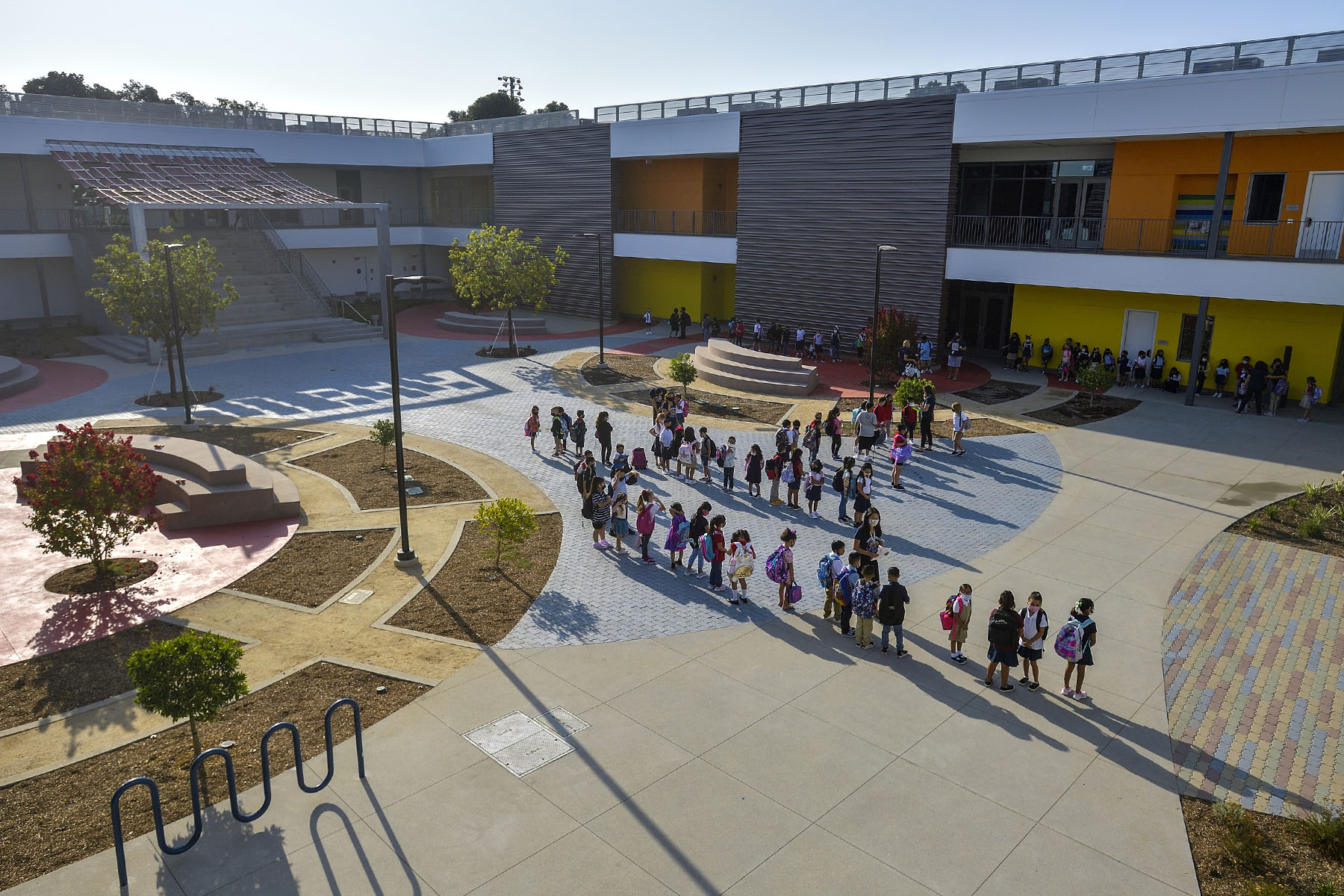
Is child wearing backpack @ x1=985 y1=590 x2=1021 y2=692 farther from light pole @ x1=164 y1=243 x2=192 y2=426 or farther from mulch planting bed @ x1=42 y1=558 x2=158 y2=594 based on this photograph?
light pole @ x1=164 y1=243 x2=192 y2=426

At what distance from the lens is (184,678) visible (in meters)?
9.54

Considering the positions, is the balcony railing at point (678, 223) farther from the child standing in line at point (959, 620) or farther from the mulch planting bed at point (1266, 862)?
the mulch planting bed at point (1266, 862)

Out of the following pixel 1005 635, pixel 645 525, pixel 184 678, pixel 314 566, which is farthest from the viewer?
pixel 645 525

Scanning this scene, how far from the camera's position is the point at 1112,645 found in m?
13.0

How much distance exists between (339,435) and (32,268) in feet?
80.9

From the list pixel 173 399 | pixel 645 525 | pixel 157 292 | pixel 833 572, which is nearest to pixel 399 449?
pixel 645 525

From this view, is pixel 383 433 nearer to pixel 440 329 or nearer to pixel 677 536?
pixel 677 536

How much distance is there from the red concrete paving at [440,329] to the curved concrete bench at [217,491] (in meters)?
21.2

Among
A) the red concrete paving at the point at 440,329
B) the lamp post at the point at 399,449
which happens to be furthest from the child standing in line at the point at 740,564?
the red concrete paving at the point at 440,329

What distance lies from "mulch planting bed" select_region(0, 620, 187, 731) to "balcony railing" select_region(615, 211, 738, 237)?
30787 millimetres

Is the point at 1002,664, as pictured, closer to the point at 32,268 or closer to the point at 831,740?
the point at 831,740

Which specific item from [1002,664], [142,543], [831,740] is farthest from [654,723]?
[142,543]

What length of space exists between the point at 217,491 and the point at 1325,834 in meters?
17.5

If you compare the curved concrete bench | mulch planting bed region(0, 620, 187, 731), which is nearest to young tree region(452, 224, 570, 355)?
the curved concrete bench
